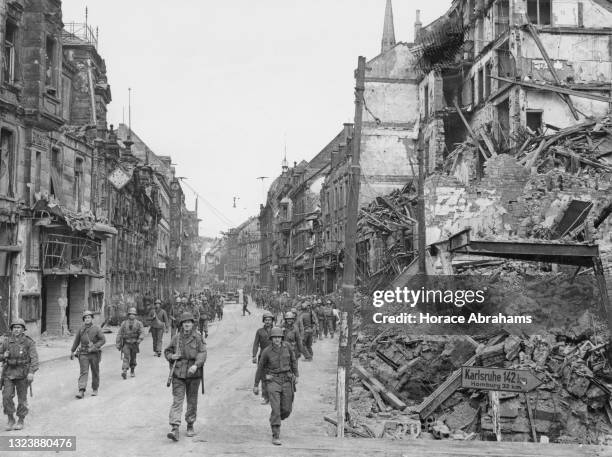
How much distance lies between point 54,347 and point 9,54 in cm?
1042

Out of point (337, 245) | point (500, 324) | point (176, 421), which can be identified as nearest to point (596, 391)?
point (500, 324)

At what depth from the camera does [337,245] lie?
4478cm

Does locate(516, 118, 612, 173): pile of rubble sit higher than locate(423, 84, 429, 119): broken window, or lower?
lower

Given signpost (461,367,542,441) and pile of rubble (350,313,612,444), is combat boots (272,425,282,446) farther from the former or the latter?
signpost (461,367,542,441)

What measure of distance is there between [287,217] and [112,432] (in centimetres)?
6189

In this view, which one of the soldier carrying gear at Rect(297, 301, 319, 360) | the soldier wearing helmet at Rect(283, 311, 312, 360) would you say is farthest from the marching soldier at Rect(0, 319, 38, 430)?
the soldier carrying gear at Rect(297, 301, 319, 360)

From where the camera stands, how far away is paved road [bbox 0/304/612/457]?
910 cm

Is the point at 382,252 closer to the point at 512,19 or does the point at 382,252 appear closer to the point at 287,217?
the point at 512,19

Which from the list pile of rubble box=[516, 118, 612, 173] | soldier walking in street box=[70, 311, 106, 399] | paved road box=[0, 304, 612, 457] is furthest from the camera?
pile of rubble box=[516, 118, 612, 173]

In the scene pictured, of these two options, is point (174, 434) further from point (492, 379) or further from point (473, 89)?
point (473, 89)

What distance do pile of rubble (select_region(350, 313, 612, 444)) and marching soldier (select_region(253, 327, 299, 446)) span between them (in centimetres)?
162

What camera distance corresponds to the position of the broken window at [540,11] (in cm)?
3425

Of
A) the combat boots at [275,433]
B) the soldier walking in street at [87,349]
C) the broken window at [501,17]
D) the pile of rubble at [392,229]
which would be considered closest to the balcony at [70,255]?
the pile of rubble at [392,229]

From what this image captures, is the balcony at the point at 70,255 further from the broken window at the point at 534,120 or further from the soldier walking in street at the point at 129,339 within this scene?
the broken window at the point at 534,120
